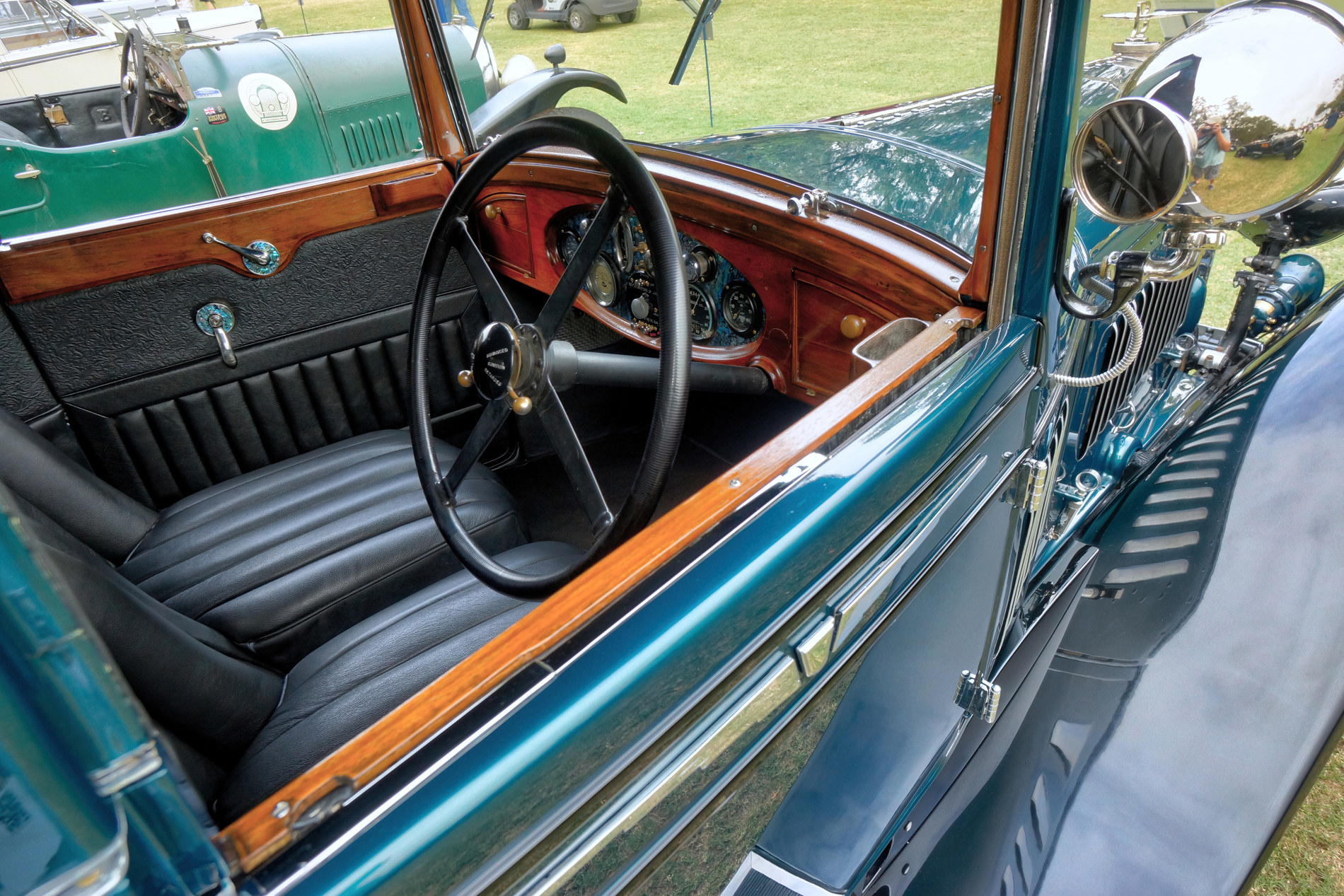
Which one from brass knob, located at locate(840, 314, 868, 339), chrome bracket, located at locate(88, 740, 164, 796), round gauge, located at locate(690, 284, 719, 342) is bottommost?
round gauge, located at locate(690, 284, 719, 342)

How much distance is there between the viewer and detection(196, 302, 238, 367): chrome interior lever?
1.80 metres

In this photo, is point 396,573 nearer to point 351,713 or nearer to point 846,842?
point 351,713

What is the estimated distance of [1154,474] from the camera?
4.97ft

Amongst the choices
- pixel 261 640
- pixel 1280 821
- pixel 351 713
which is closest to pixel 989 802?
pixel 1280 821

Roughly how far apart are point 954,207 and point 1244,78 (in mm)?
420

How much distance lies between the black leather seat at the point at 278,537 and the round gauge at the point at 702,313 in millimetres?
553

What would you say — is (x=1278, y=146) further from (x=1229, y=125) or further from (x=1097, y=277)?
(x=1097, y=277)

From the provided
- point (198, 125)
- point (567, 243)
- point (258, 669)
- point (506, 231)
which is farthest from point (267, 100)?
point (258, 669)

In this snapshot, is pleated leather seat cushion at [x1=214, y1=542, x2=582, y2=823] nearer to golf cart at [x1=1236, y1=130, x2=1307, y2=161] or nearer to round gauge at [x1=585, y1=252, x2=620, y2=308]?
round gauge at [x1=585, y1=252, x2=620, y2=308]

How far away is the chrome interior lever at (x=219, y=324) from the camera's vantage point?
1.80 metres

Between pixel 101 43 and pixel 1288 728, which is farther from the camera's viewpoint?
pixel 101 43

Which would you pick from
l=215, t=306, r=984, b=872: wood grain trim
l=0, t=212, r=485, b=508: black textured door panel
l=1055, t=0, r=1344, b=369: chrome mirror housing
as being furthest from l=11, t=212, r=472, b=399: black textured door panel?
l=1055, t=0, r=1344, b=369: chrome mirror housing

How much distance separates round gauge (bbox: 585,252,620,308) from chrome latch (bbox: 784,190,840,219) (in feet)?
1.81

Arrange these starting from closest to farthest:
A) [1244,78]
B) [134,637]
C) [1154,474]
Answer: [134,637] < [1244,78] < [1154,474]
